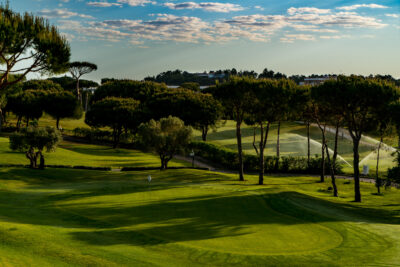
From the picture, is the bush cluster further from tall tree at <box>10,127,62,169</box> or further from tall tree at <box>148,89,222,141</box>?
tall tree at <box>10,127,62,169</box>

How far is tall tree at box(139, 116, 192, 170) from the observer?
167ft

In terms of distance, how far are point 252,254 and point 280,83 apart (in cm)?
3432

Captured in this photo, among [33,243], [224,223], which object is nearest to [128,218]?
[224,223]

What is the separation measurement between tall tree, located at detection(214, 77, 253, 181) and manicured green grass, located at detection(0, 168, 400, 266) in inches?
556

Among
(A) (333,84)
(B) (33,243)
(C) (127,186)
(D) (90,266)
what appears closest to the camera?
(D) (90,266)

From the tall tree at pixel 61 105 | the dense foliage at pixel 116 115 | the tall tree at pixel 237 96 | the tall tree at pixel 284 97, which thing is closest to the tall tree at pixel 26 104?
the tall tree at pixel 61 105

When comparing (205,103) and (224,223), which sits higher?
(205,103)

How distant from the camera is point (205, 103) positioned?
92000 mm

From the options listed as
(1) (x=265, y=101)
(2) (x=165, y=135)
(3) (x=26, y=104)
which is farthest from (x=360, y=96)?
(3) (x=26, y=104)

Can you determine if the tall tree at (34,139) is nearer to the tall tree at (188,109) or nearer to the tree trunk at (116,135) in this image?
the tree trunk at (116,135)

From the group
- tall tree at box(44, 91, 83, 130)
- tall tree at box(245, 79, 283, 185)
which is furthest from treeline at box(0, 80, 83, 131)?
tall tree at box(245, 79, 283, 185)

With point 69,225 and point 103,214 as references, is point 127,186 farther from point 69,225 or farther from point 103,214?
point 69,225

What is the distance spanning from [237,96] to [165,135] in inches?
425

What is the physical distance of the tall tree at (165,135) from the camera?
5100 centimetres
